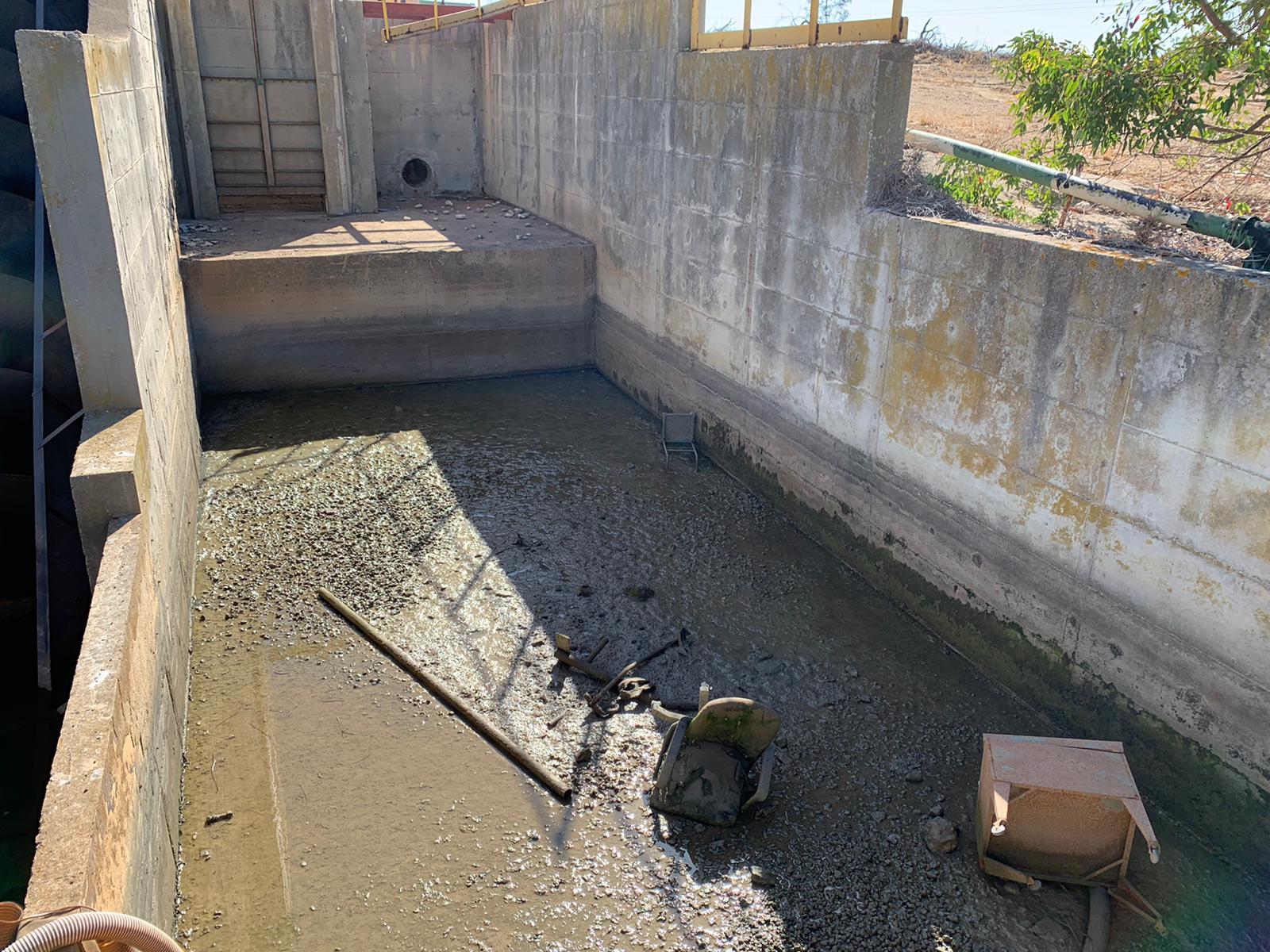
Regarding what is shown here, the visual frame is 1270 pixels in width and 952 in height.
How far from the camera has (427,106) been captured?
14781 millimetres

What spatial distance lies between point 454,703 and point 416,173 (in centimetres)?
1183

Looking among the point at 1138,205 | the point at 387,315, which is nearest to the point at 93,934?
the point at 1138,205

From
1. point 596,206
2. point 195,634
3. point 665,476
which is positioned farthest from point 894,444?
point 596,206

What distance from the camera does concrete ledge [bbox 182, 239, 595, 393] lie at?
33.2 feet

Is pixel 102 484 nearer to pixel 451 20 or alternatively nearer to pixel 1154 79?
pixel 1154 79

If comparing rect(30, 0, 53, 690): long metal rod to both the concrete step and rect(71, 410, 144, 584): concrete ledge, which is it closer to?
rect(71, 410, 144, 584): concrete ledge

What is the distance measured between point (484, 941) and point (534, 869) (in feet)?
1.42

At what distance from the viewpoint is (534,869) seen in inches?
173

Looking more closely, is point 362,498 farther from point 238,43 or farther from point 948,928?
point 238,43

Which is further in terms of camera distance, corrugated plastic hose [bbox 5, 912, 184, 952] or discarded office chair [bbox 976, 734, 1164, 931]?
discarded office chair [bbox 976, 734, 1164, 931]

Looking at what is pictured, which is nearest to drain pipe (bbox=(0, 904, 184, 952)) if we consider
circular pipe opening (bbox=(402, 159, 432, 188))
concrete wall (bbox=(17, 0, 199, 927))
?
concrete wall (bbox=(17, 0, 199, 927))

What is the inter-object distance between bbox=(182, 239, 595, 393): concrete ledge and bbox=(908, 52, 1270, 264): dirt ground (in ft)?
13.9

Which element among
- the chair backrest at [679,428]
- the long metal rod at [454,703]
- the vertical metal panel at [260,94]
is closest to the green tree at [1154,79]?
the chair backrest at [679,428]

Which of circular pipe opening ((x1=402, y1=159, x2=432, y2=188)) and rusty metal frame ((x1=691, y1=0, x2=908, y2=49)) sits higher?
rusty metal frame ((x1=691, y1=0, x2=908, y2=49))
